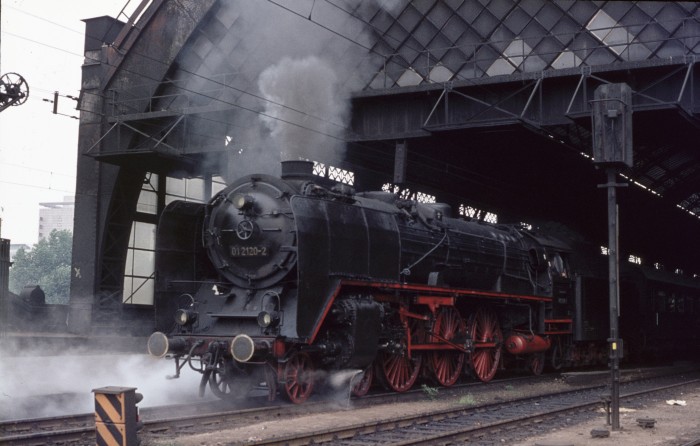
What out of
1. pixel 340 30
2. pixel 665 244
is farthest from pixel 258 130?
pixel 665 244

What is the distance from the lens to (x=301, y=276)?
11.4 m

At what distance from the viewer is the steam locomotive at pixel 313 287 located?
11617 millimetres

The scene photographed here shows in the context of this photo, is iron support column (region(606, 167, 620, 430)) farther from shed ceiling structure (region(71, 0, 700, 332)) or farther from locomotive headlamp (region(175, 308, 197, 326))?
shed ceiling structure (region(71, 0, 700, 332))

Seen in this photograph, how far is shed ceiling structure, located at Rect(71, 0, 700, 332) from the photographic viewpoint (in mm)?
17703

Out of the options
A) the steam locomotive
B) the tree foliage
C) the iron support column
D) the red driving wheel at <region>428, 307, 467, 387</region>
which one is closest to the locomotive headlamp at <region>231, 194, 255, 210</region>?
the steam locomotive

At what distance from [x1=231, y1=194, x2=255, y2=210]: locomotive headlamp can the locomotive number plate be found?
60 centimetres

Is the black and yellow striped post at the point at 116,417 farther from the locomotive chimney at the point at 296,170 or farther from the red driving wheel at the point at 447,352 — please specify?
the red driving wheel at the point at 447,352

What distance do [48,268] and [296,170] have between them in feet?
248

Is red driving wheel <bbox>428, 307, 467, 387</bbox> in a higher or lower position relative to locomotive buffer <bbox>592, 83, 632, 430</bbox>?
lower

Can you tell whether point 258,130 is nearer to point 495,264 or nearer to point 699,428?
point 495,264

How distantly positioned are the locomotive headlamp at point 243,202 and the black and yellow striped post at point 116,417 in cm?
535

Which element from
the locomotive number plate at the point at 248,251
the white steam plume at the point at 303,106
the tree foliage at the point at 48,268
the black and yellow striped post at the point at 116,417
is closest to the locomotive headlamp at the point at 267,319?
the locomotive number plate at the point at 248,251

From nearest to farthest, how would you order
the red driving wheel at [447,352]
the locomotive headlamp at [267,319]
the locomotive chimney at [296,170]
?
the locomotive headlamp at [267,319] < the locomotive chimney at [296,170] < the red driving wheel at [447,352]

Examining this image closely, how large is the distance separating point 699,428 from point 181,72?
16.7m
